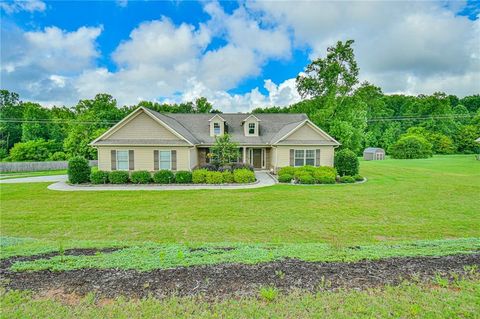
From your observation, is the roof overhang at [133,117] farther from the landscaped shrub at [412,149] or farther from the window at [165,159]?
the landscaped shrub at [412,149]

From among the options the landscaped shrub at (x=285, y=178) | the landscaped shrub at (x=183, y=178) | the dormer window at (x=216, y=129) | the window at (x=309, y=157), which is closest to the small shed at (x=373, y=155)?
the window at (x=309, y=157)

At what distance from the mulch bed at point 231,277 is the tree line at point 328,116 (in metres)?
27.9

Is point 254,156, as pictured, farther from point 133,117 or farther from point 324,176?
point 133,117

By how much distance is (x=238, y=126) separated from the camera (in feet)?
85.3

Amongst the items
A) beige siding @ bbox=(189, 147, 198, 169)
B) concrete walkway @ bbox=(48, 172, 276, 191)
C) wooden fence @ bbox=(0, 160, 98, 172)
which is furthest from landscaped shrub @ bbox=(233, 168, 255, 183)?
wooden fence @ bbox=(0, 160, 98, 172)

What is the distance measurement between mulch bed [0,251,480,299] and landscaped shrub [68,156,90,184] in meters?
14.4

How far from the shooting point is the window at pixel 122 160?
62.0ft

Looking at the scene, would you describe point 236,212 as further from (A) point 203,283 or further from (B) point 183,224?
(A) point 203,283

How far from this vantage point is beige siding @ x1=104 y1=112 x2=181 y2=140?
1928cm

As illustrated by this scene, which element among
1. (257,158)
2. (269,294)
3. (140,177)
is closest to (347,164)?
(257,158)

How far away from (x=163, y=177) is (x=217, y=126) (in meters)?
8.66

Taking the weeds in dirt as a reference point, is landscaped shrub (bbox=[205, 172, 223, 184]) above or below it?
above

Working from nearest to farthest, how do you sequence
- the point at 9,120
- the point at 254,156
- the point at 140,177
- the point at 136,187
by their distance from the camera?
the point at 136,187
the point at 140,177
the point at 254,156
the point at 9,120

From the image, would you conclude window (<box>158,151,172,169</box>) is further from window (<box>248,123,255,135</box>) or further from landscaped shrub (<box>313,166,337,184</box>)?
landscaped shrub (<box>313,166,337,184</box>)
